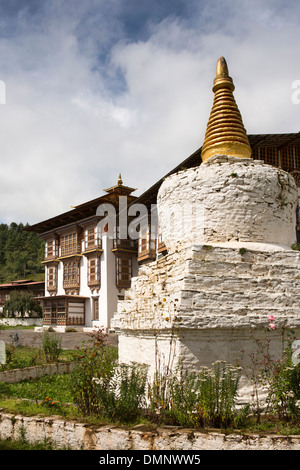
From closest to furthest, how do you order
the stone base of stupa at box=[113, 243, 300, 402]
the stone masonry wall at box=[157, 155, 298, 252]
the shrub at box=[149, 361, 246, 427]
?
the shrub at box=[149, 361, 246, 427] → the stone base of stupa at box=[113, 243, 300, 402] → the stone masonry wall at box=[157, 155, 298, 252]

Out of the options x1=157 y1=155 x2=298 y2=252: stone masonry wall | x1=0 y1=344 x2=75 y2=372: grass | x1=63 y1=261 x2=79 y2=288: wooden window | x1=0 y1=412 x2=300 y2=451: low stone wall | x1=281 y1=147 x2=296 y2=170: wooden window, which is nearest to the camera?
x1=0 y1=412 x2=300 y2=451: low stone wall

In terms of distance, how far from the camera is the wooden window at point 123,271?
32438mm

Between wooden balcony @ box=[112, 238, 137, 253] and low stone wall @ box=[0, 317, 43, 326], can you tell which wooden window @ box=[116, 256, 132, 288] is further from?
low stone wall @ box=[0, 317, 43, 326]

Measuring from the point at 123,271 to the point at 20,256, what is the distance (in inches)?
2075

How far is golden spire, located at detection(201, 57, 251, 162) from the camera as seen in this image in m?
8.85

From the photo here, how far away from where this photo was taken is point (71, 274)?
35844 mm

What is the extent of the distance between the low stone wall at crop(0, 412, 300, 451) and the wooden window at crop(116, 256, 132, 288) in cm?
2638

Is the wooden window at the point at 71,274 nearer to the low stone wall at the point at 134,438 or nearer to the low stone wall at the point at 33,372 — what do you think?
the low stone wall at the point at 33,372

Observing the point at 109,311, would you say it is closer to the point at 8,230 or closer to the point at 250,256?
the point at 250,256

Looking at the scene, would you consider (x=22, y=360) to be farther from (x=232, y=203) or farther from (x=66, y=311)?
(x=66, y=311)

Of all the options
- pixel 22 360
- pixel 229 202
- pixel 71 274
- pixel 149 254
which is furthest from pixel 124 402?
pixel 71 274

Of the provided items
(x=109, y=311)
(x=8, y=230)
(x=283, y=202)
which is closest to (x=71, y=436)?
(x=283, y=202)

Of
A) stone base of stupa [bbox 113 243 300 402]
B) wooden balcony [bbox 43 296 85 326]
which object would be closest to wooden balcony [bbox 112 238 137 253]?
wooden balcony [bbox 43 296 85 326]

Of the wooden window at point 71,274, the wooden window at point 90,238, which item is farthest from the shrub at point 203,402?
the wooden window at point 71,274
